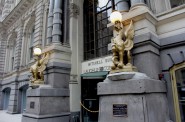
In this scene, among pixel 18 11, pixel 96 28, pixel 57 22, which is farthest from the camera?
pixel 18 11

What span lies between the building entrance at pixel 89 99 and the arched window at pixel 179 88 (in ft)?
17.3

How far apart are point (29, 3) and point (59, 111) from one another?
13016mm

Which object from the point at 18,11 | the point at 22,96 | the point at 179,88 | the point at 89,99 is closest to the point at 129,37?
the point at 179,88

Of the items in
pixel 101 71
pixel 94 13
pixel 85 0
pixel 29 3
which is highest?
pixel 29 3

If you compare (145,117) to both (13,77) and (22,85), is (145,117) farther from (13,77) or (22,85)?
(13,77)

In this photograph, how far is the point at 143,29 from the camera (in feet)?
20.8

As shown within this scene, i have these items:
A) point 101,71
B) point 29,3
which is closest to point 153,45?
point 101,71

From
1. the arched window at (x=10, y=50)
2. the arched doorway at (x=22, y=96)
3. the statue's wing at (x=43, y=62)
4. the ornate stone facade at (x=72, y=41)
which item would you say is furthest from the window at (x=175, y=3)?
the arched window at (x=10, y=50)

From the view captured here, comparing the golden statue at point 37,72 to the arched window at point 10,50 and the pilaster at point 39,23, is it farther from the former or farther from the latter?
the arched window at point 10,50

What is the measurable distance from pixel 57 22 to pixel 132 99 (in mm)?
8041

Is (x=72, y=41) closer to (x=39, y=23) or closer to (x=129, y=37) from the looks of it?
(x=39, y=23)

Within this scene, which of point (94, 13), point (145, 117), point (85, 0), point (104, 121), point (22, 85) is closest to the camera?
point (145, 117)

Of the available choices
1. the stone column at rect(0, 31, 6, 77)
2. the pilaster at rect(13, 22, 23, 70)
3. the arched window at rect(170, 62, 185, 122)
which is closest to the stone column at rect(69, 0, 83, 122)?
the arched window at rect(170, 62, 185, 122)

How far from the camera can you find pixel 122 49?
19.7ft
